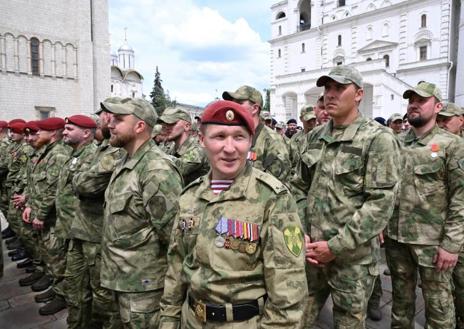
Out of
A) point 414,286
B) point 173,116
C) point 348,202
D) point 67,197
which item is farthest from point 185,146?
point 414,286

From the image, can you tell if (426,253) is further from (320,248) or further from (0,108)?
(0,108)

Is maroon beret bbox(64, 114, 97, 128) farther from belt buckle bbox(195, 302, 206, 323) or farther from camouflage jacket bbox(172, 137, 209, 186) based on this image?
belt buckle bbox(195, 302, 206, 323)

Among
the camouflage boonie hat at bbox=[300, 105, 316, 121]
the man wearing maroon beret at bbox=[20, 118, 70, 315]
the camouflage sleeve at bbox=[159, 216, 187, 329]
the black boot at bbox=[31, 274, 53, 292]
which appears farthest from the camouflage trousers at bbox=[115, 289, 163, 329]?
the camouflage boonie hat at bbox=[300, 105, 316, 121]

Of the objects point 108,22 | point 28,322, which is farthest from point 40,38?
point 28,322

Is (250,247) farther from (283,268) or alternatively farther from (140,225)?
(140,225)

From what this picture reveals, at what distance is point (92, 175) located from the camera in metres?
3.06

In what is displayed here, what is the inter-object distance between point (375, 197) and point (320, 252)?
0.53m

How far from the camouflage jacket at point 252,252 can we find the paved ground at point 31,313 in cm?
239

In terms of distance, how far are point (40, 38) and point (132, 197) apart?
85.5ft

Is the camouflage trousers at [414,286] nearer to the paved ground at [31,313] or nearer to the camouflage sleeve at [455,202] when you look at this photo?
the camouflage sleeve at [455,202]

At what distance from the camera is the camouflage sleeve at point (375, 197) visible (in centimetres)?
231

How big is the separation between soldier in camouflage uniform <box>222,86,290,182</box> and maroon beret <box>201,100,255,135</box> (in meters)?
2.24

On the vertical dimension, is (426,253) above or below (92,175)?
below

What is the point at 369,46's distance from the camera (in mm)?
42000
